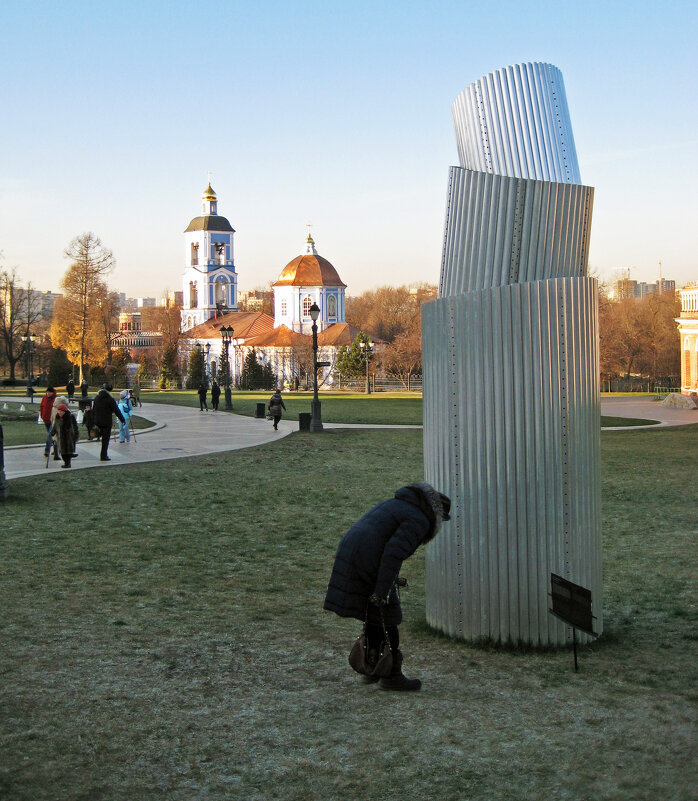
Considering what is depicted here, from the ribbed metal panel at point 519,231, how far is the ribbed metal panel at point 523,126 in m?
0.15

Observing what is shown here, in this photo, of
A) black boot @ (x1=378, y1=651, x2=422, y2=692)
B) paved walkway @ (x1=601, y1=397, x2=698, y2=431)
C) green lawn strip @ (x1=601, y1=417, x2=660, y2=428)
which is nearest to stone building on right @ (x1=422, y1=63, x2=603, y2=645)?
black boot @ (x1=378, y1=651, x2=422, y2=692)

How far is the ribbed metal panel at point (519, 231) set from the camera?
24.1ft

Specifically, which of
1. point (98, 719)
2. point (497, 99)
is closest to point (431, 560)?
point (98, 719)

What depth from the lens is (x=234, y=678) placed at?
6.55 meters

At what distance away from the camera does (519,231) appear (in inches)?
289

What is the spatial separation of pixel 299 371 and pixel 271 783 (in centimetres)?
8724

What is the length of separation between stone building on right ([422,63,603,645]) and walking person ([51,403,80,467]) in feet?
43.2

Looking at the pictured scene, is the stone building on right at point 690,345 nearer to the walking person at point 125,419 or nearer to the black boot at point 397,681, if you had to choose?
the walking person at point 125,419

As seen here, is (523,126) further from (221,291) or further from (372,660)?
(221,291)

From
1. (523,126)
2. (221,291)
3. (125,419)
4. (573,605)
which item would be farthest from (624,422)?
(221,291)

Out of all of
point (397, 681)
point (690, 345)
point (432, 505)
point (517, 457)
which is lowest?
point (397, 681)

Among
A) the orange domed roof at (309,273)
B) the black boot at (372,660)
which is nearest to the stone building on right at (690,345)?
the black boot at (372,660)

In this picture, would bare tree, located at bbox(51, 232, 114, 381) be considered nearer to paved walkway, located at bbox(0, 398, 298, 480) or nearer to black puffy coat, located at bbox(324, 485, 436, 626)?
paved walkway, located at bbox(0, 398, 298, 480)

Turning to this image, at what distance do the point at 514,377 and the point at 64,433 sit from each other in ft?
46.5
